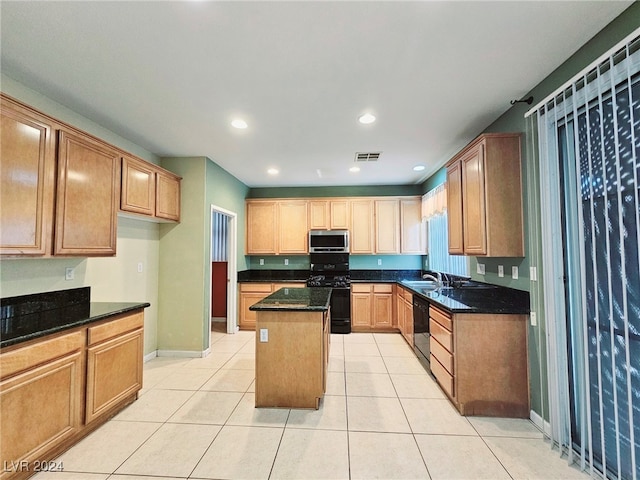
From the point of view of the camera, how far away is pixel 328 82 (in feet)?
7.20

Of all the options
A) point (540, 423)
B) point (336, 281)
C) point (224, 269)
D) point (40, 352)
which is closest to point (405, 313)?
point (336, 281)

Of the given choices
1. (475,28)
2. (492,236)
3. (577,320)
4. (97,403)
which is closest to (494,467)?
(577,320)

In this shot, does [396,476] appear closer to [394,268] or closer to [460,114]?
[460,114]

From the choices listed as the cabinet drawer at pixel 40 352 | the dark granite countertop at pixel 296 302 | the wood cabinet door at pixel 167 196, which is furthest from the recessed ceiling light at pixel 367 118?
the cabinet drawer at pixel 40 352

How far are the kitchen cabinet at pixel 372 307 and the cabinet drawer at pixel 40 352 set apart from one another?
3.78 metres

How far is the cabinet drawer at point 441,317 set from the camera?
8.39ft

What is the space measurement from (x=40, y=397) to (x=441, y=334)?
121 inches

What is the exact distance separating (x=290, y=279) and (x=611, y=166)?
14.5ft

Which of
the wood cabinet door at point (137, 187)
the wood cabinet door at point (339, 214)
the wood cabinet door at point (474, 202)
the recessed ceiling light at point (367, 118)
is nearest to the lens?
the wood cabinet door at point (474, 202)

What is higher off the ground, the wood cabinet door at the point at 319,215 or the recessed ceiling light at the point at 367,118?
the recessed ceiling light at the point at 367,118

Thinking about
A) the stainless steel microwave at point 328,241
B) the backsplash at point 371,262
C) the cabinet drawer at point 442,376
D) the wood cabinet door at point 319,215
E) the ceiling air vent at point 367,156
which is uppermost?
the ceiling air vent at point 367,156

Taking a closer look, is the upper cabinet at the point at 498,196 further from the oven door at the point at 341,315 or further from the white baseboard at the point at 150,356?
the white baseboard at the point at 150,356

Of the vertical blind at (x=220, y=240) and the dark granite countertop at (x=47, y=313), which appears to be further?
the vertical blind at (x=220, y=240)

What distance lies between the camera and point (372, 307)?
4.99 m
